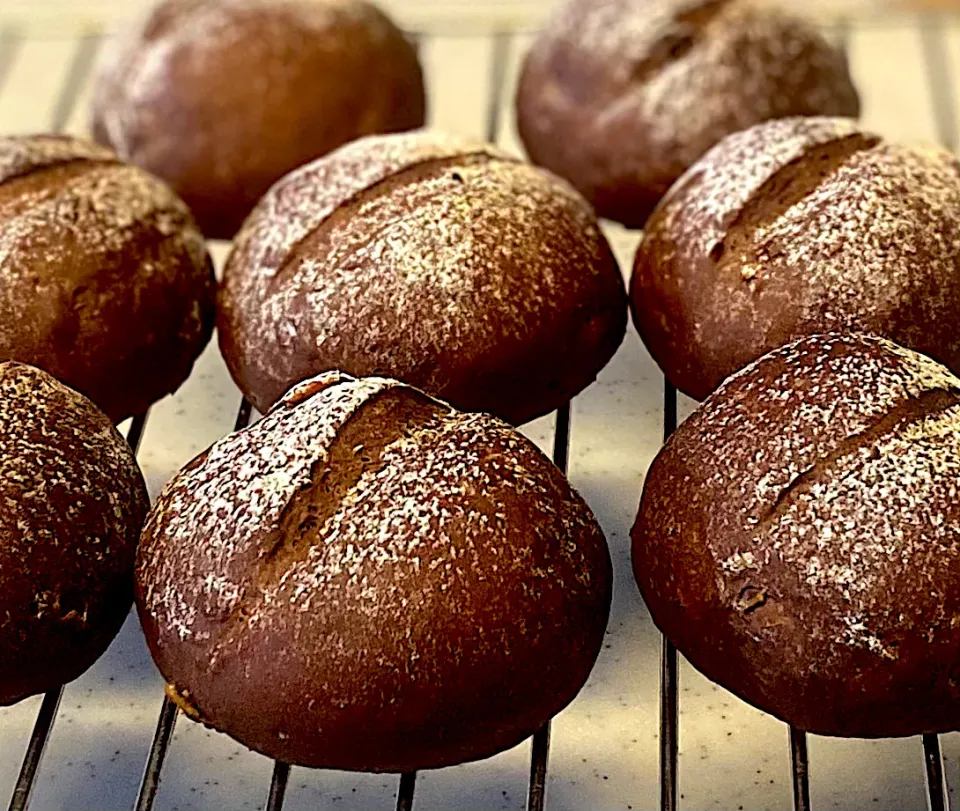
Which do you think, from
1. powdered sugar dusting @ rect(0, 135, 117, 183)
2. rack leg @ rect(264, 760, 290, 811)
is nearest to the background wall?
powdered sugar dusting @ rect(0, 135, 117, 183)

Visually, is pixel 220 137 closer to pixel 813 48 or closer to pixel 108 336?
pixel 108 336

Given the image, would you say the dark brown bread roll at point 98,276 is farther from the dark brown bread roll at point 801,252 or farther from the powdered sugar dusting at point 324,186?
the dark brown bread roll at point 801,252

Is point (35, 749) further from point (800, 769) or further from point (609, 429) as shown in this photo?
point (609, 429)

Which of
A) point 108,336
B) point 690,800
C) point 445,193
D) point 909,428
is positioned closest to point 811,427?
point 909,428

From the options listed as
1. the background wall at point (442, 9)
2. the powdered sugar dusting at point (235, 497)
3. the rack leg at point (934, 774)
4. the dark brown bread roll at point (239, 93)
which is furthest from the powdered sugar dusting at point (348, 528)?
the background wall at point (442, 9)

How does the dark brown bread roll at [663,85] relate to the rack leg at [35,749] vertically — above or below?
above

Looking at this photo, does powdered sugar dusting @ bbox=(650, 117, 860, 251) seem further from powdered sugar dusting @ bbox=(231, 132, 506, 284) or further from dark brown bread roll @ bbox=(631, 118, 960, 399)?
powdered sugar dusting @ bbox=(231, 132, 506, 284)

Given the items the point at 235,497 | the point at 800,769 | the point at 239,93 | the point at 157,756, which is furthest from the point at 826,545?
the point at 239,93
